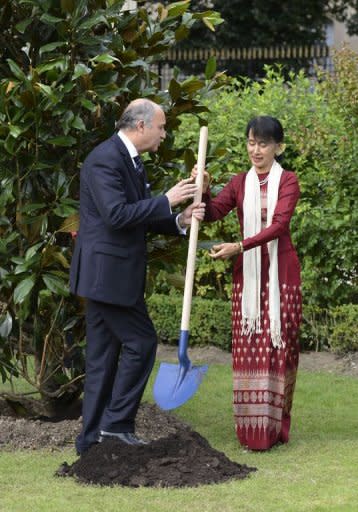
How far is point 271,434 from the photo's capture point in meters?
7.45

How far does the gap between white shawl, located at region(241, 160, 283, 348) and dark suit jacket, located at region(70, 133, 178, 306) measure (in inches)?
36.3

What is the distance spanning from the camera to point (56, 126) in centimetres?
747

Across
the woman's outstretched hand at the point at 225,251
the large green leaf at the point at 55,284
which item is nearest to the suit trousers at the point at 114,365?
the large green leaf at the point at 55,284

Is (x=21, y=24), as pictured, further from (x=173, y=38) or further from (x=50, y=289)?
(x=50, y=289)

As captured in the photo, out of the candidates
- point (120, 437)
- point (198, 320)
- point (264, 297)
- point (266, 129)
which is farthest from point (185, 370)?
point (198, 320)

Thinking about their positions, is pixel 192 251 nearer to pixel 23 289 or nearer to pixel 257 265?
pixel 257 265

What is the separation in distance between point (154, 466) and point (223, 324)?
4.76 metres

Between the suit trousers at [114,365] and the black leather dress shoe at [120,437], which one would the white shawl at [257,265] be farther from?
the black leather dress shoe at [120,437]

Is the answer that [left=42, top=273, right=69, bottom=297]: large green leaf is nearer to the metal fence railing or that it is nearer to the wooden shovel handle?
the wooden shovel handle

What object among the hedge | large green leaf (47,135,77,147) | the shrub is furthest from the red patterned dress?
the shrub

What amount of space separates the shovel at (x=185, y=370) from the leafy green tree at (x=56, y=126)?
763 mm

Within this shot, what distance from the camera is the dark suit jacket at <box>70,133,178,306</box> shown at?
6.48m

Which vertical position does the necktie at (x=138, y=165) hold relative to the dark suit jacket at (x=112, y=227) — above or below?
above

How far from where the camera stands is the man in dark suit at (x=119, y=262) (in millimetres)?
6555
